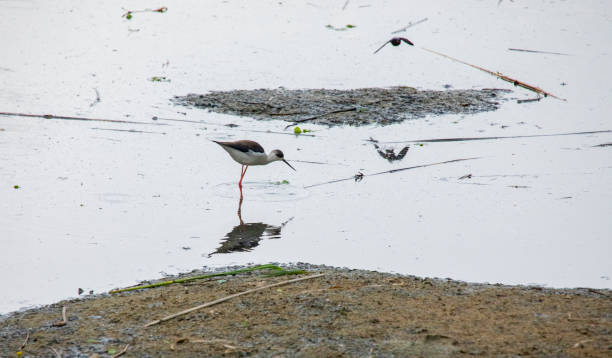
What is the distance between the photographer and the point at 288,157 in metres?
9.85

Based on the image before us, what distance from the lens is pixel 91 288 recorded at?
624 centimetres

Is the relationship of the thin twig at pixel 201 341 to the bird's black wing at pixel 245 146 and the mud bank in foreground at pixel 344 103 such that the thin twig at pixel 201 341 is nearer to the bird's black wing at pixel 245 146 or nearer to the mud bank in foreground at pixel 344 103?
the bird's black wing at pixel 245 146

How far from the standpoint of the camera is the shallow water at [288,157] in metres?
6.99

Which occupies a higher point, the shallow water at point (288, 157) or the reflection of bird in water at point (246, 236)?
the shallow water at point (288, 157)

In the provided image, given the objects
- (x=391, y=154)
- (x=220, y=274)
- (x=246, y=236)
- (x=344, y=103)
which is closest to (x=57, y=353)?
(x=220, y=274)

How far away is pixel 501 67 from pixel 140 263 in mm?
8856

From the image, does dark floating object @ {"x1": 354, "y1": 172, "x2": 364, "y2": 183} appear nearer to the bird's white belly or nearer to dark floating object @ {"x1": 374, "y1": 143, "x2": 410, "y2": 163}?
dark floating object @ {"x1": 374, "y1": 143, "x2": 410, "y2": 163}

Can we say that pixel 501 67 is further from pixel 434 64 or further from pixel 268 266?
pixel 268 266

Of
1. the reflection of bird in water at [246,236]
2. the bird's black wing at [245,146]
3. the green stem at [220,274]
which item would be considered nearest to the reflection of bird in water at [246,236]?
the reflection of bird in water at [246,236]

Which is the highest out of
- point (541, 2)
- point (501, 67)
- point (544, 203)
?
point (541, 2)

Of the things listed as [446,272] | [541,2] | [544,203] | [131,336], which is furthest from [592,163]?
[541,2]

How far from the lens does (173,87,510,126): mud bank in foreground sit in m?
11.0

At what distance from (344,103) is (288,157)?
1983 mm

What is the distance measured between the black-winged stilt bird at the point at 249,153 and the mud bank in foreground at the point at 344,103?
5.26ft
